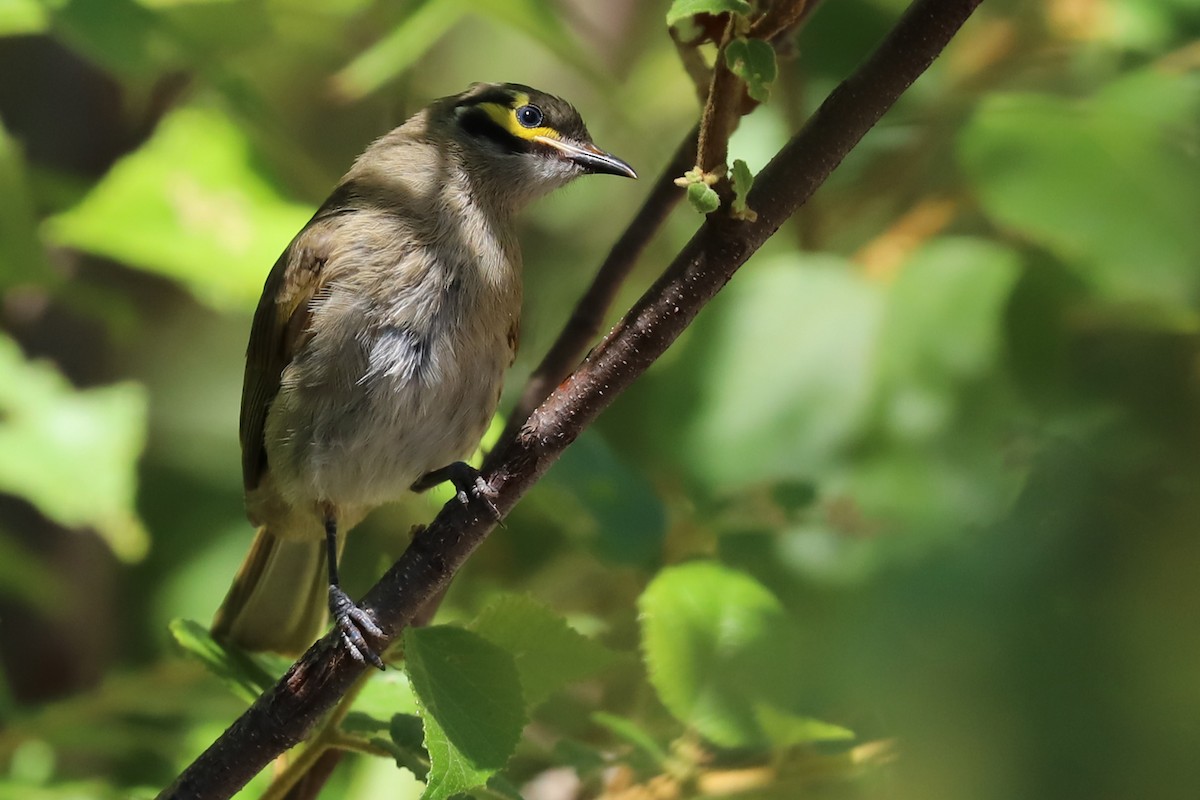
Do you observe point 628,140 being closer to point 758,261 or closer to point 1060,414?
point 758,261

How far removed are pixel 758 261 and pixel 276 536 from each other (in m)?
1.26

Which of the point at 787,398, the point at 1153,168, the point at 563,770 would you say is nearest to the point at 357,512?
the point at 563,770

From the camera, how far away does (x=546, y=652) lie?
1.78 m

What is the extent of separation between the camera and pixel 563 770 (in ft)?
7.57

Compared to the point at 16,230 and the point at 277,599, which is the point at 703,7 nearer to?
the point at 277,599

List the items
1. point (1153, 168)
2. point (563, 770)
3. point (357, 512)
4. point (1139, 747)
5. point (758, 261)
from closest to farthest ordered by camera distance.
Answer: point (1139, 747), point (563, 770), point (1153, 168), point (357, 512), point (758, 261)

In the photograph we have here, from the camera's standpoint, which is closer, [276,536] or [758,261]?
[276,536]

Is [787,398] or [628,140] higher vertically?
[628,140]

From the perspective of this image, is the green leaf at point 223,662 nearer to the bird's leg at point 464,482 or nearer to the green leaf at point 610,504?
the bird's leg at point 464,482

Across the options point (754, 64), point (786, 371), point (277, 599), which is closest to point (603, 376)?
point (754, 64)

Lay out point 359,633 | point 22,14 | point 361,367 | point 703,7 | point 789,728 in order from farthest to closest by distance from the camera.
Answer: point 22,14
point 361,367
point 789,728
point 359,633
point 703,7

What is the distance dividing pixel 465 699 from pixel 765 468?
3.36ft

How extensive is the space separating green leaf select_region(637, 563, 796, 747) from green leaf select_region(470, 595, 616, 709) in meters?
0.17

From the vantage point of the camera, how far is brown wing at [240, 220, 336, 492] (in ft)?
8.18
